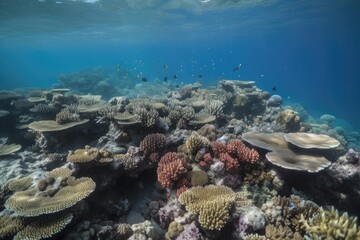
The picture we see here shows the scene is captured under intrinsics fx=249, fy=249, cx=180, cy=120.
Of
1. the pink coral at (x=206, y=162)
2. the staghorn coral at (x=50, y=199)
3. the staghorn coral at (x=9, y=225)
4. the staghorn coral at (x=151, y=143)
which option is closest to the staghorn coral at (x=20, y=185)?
the staghorn coral at (x=50, y=199)

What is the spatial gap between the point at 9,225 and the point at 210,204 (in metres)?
4.47

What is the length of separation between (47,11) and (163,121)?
30529 millimetres

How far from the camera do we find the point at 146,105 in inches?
394

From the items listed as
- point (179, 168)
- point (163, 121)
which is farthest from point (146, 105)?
point (179, 168)

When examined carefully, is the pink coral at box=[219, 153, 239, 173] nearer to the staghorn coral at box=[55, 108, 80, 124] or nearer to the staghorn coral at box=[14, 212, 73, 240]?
the staghorn coral at box=[14, 212, 73, 240]

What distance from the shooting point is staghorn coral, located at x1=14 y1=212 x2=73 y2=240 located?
16.7ft

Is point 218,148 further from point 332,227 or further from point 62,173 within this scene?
point 62,173

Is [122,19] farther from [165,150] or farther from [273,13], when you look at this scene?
[165,150]

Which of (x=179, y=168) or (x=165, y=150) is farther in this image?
(x=165, y=150)

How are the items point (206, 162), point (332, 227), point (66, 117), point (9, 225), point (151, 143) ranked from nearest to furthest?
point (332, 227) → point (9, 225) → point (206, 162) → point (151, 143) → point (66, 117)

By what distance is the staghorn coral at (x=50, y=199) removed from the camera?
17.3 ft

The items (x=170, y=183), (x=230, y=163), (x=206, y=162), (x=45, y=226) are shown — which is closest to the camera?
(x=45, y=226)

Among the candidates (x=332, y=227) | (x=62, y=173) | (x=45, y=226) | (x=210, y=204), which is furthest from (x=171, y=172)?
(x=332, y=227)

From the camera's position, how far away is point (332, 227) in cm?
470
